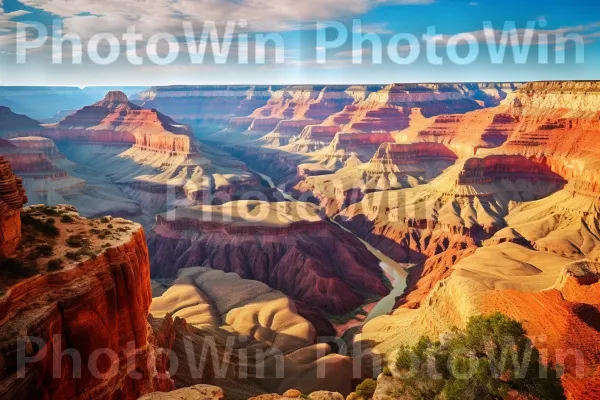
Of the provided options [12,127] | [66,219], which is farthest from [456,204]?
[12,127]

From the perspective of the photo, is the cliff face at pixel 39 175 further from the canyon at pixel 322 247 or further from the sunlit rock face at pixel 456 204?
the sunlit rock face at pixel 456 204

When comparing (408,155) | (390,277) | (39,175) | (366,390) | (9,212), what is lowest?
(390,277)

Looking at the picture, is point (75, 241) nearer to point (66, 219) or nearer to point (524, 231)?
point (66, 219)

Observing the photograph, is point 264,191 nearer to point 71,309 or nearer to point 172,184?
point 172,184

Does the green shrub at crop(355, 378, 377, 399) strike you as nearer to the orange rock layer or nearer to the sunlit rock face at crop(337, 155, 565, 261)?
the orange rock layer

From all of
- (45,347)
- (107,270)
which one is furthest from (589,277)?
(45,347)
